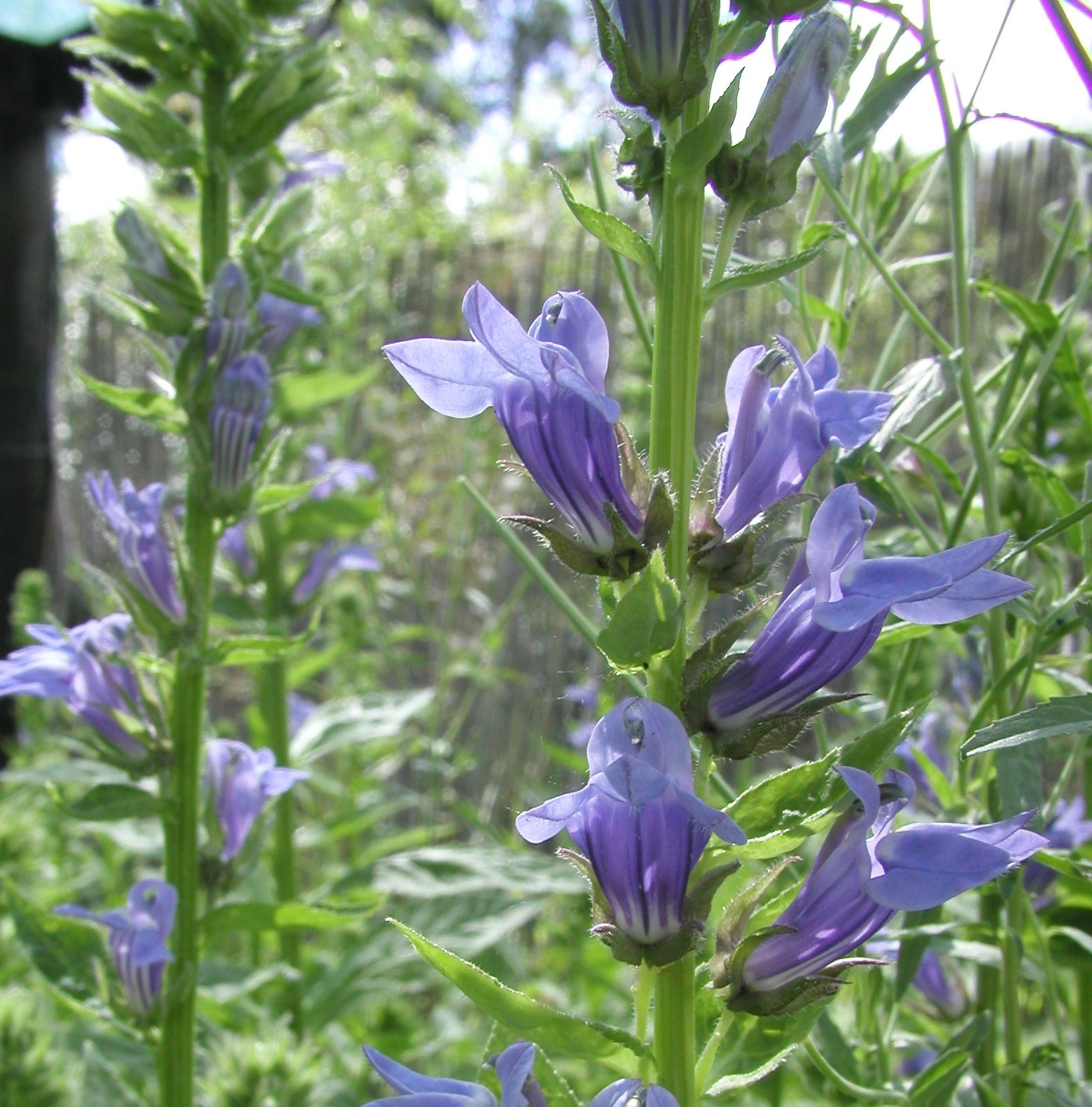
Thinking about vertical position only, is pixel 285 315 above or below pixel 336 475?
above

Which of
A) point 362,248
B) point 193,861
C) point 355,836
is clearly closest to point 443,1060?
point 355,836

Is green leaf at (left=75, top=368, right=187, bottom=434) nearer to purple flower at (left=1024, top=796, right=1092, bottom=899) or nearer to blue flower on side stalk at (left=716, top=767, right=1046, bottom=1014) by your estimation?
blue flower on side stalk at (left=716, top=767, right=1046, bottom=1014)

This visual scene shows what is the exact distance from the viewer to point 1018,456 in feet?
3.11

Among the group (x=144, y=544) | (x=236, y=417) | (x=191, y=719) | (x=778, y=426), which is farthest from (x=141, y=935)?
(x=778, y=426)

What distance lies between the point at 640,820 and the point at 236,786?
2.74 ft

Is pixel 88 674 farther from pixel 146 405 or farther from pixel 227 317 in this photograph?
pixel 227 317

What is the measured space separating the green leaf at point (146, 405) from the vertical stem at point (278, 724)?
67 centimetres

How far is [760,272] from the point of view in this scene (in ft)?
2.20

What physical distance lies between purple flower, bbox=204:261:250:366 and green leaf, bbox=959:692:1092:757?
3.14 ft

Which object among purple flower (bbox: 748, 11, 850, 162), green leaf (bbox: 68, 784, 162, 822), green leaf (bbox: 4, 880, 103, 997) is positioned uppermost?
purple flower (bbox: 748, 11, 850, 162)

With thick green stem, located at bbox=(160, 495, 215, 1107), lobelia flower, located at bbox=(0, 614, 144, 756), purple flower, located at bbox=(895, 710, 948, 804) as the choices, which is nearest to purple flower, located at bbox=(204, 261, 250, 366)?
thick green stem, located at bbox=(160, 495, 215, 1107)

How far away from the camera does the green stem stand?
671mm

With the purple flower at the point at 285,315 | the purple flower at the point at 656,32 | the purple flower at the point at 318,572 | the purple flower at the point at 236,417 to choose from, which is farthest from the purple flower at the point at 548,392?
the purple flower at the point at 318,572

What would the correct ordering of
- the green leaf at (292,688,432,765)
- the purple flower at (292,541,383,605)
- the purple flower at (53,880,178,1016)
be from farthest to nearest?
the purple flower at (292,541,383,605) < the green leaf at (292,688,432,765) < the purple flower at (53,880,178,1016)
